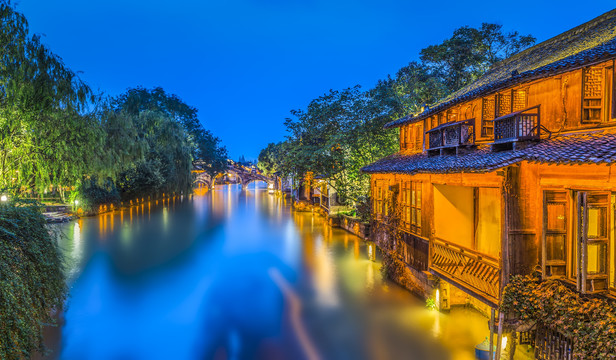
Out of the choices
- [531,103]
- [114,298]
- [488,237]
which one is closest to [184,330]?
[114,298]

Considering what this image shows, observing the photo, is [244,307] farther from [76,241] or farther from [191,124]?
[191,124]

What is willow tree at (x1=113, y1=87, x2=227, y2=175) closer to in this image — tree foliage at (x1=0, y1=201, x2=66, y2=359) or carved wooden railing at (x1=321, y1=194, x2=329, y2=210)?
carved wooden railing at (x1=321, y1=194, x2=329, y2=210)

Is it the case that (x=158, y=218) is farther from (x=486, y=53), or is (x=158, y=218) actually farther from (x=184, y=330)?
(x=486, y=53)

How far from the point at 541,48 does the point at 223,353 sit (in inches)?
546

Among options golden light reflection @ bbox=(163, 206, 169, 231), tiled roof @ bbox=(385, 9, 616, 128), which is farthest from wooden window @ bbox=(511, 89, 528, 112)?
golden light reflection @ bbox=(163, 206, 169, 231)

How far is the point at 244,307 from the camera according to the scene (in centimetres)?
1224

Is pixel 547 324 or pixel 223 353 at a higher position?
pixel 547 324

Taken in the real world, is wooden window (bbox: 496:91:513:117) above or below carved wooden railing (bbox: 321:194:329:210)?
above

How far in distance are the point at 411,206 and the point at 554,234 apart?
18.4 ft

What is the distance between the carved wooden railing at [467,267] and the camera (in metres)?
8.16

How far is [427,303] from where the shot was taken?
11805 mm

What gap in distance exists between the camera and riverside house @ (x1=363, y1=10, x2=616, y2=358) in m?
6.31

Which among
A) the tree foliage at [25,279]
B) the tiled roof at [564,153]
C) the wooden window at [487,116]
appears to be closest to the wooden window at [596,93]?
the tiled roof at [564,153]

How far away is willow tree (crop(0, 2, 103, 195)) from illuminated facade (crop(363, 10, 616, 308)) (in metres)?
10.5
